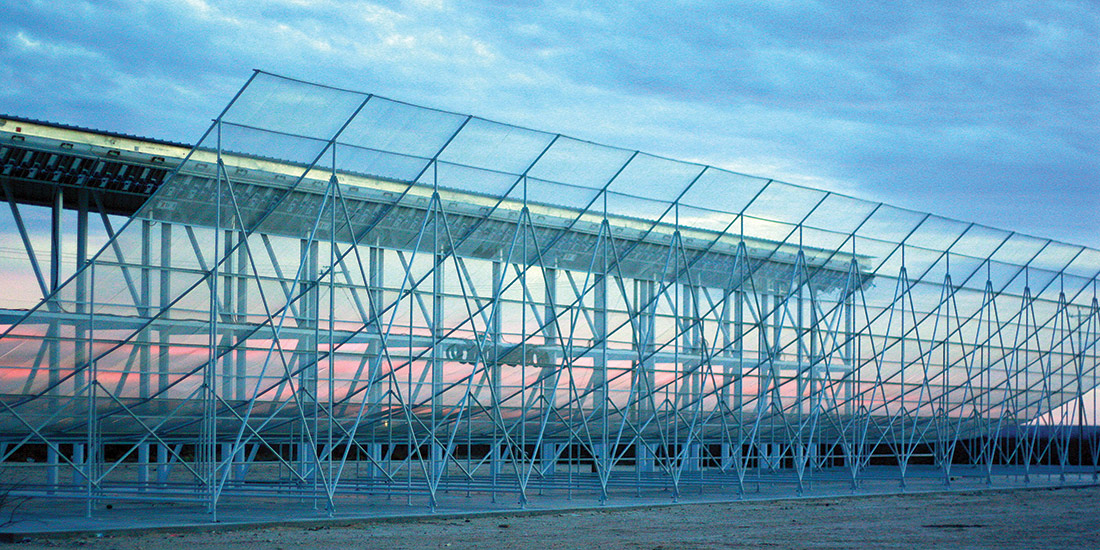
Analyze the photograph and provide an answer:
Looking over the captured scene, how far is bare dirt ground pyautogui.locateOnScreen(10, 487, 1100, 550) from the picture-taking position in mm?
16109

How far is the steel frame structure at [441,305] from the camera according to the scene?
1989 cm

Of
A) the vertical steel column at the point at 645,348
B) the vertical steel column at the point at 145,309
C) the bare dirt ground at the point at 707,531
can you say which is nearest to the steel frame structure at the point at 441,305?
the vertical steel column at the point at 145,309

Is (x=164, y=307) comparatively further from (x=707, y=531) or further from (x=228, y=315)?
(x=707, y=531)

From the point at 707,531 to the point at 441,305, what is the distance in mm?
8536

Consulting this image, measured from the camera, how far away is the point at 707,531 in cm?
1842

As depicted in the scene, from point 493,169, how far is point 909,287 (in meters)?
13.4

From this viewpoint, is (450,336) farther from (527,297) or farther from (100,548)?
(100,548)

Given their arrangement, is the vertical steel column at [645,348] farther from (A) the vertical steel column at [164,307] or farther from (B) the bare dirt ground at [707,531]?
(A) the vertical steel column at [164,307]

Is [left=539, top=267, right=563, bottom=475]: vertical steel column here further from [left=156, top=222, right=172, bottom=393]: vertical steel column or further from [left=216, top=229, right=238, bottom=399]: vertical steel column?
[left=156, top=222, right=172, bottom=393]: vertical steel column

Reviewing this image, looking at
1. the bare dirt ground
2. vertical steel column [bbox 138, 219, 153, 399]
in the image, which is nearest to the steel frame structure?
vertical steel column [bbox 138, 219, 153, 399]

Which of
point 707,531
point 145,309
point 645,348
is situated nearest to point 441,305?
point 645,348

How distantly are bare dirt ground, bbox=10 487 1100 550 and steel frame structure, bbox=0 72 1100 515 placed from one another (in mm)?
1343

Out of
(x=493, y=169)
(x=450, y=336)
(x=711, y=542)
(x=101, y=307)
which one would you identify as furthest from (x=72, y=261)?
(x=711, y=542)

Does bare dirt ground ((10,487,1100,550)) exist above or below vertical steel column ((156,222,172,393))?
below
